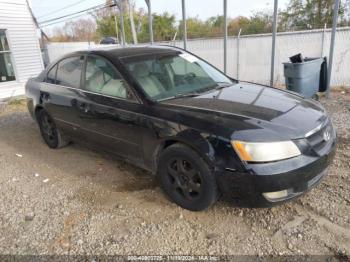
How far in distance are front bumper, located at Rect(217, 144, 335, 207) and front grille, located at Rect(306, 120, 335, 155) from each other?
0.08m

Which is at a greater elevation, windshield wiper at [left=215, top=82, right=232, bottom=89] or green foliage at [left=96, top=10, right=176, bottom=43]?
green foliage at [left=96, top=10, right=176, bottom=43]

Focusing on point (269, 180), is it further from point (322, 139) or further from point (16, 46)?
point (16, 46)

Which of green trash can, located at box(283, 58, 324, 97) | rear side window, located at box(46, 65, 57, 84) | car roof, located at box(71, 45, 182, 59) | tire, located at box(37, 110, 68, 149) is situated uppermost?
car roof, located at box(71, 45, 182, 59)

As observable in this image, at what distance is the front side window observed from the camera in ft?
11.0

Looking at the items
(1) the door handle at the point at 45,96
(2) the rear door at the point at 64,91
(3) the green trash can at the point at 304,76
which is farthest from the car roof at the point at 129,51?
(3) the green trash can at the point at 304,76

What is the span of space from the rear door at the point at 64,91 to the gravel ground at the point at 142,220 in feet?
2.38

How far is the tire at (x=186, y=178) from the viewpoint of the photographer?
2.65 meters

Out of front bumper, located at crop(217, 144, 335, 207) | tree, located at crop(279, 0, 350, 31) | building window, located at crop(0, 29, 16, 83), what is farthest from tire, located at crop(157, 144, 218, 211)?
tree, located at crop(279, 0, 350, 31)

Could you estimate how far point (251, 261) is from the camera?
2314mm

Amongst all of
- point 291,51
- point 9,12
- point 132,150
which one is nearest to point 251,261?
point 132,150

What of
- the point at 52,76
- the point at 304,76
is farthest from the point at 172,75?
the point at 304,76

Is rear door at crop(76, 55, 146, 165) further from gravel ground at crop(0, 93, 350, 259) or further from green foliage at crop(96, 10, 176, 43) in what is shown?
green foliage at crop(96, 10, 176, 43)

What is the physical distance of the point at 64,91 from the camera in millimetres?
4145

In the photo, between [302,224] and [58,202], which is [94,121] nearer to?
[58,202]
